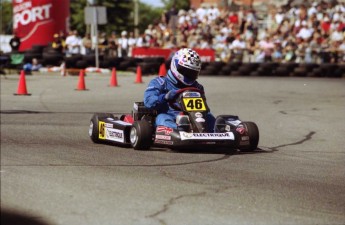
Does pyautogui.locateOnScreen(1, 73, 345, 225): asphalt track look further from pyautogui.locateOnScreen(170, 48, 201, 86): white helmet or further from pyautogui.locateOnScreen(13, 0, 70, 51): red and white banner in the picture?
pyautogui.locateOnScreen(13, 0, 70, 51): red and white banner

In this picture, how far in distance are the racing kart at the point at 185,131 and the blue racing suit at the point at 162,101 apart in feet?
0.22

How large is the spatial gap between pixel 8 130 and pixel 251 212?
5.91 metres

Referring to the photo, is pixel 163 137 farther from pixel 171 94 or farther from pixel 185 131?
pixel 171 94

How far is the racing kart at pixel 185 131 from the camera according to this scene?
30.7 feet

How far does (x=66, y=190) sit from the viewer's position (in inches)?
234

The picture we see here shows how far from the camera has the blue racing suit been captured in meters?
9.78

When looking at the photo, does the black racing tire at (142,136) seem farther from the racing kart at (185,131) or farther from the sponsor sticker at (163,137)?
the sponsor sticker at (163,137)

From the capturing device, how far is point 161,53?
31.5 m

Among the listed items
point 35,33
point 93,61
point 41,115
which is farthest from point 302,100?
point 35,33

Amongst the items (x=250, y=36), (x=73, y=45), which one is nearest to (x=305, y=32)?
(x=250, y=36)

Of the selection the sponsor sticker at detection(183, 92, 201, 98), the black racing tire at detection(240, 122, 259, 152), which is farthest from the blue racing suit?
the black racing tire at detection(240, 122, 259, 152)

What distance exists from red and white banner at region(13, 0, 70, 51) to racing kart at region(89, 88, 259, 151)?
2424 centimetres

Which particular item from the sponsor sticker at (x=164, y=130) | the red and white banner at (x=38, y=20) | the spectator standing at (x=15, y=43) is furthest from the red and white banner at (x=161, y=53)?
the sponsor sticker at (x=164, y=130)

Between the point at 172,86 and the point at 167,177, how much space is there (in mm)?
2928
